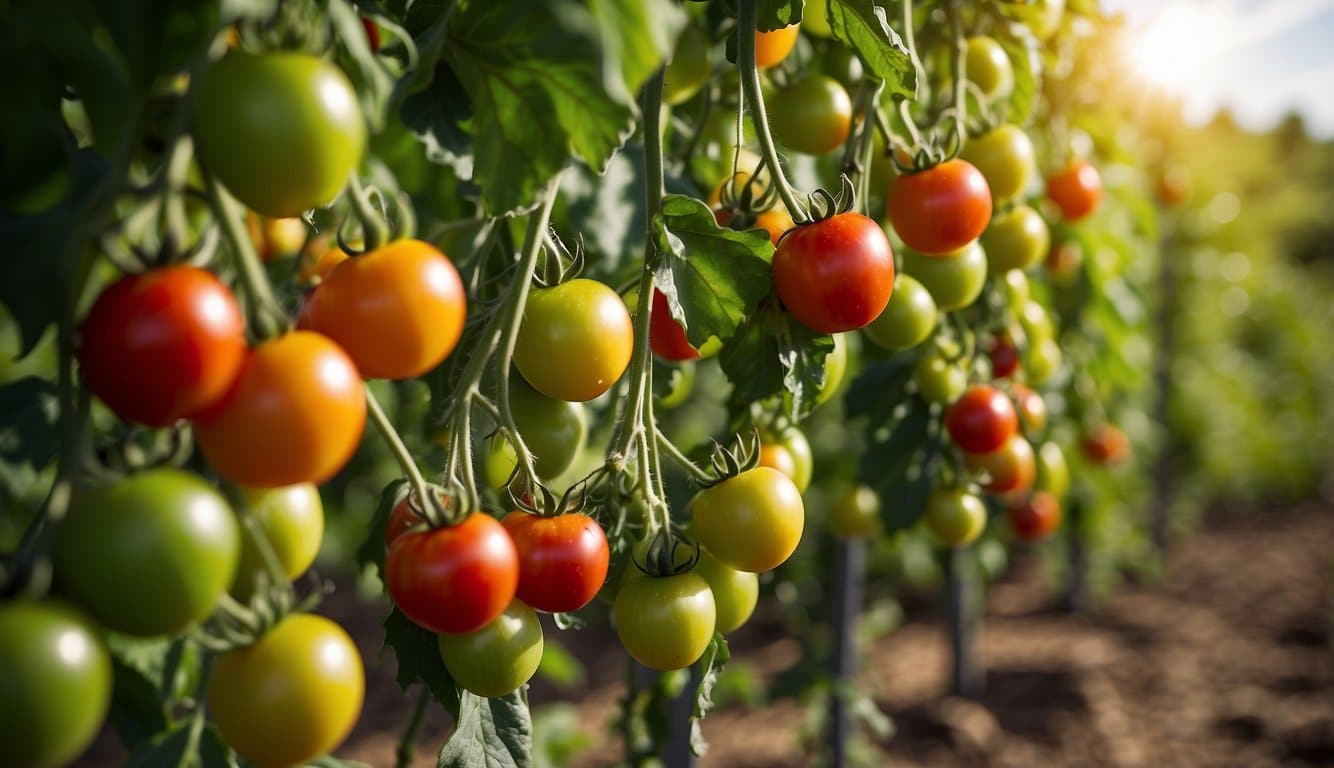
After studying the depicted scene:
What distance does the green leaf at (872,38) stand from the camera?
3.15 feet

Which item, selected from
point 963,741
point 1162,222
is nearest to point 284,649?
point 963,741

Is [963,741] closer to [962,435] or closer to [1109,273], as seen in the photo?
[1109,273]

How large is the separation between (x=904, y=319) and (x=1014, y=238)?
375 mm

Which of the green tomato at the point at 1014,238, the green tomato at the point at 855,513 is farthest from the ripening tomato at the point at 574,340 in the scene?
the green tomato at the point at 855,513

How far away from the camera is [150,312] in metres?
0.54

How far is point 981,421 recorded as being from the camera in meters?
1.47

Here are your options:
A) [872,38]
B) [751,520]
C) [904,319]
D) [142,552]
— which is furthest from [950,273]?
[142,552]

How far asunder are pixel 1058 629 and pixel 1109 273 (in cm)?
285

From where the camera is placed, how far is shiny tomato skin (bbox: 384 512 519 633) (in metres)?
0.72

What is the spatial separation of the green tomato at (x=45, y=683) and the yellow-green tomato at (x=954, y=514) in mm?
1286

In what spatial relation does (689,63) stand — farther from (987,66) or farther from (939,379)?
(939,379)

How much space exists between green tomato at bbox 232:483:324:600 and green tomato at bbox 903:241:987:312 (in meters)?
0.85

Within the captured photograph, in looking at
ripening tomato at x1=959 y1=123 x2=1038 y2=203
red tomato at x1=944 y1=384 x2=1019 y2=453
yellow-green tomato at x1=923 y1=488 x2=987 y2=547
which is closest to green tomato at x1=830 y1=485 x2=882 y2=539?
yellow-green tomato at x1=923 y1=488 x2=987 y2=547

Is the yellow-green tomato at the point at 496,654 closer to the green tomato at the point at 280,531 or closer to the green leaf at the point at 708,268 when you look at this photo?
the green tomato at the point at 280,531
